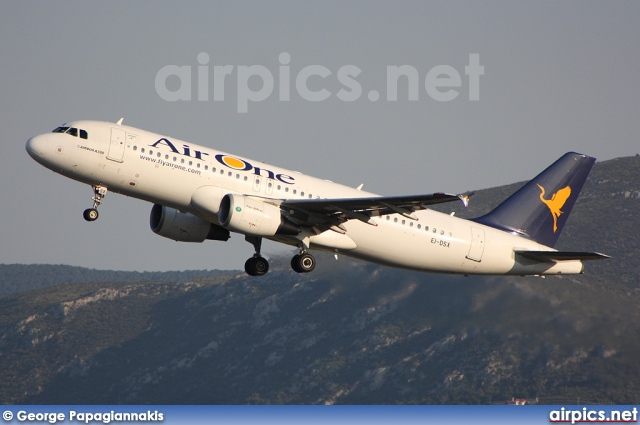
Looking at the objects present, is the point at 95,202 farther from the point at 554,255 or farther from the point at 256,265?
the point at 554,255

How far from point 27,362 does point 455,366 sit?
79.4 meters

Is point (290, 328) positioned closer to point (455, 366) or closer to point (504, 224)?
point (455, 366)

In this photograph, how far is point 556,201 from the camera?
5994 centimetres

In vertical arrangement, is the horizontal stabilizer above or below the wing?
below

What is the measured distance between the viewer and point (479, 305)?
110688 millimetres

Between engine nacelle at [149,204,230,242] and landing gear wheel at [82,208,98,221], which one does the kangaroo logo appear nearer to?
engine nacelle at [149,204,230,242]

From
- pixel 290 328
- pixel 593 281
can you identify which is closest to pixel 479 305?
pixel 593 281

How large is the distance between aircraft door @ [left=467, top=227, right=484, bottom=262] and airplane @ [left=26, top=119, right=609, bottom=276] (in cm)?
6

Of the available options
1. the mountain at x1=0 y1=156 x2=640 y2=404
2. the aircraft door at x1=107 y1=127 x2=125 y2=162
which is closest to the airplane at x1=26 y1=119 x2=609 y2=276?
the aircraft door at x1=107 y1=127 x2=125 y2=162

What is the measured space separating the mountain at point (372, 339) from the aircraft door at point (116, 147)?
6014 centimetres

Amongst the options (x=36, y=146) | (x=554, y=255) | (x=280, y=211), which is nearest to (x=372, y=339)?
(x=554, y=255)

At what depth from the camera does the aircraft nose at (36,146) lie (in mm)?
48312

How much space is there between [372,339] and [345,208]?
376 ft

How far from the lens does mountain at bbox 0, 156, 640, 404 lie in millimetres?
107250
